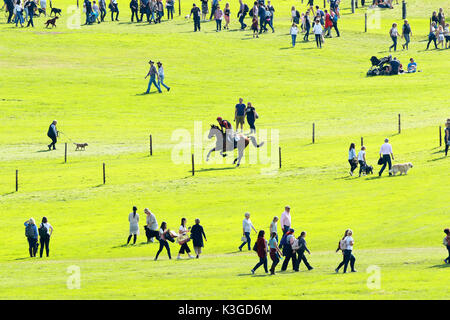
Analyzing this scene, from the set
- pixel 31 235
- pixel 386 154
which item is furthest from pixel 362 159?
pixel 31 235

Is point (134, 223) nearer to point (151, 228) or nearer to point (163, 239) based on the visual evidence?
point (151, 228)

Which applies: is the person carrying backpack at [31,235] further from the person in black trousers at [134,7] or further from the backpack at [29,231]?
the person in black trousers at [134,7]

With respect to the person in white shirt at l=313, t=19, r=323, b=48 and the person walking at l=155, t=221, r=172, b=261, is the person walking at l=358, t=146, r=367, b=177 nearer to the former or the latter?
the person walking at l=155, t=221, r=172, b=261

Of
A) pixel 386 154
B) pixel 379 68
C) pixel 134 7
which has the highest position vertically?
pixel 134 7

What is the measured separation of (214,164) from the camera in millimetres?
51844

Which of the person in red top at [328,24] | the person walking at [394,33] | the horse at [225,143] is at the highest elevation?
the person in red top at [328,24]

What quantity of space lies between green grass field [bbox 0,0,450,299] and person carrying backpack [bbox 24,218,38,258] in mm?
705

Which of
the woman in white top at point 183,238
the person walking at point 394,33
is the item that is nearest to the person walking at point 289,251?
the woman in white top at point 183,238

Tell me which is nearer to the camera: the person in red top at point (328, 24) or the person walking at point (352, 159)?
the person walking at point (352, 159)

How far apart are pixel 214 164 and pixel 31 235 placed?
16170mm

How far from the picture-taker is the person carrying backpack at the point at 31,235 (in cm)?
3734

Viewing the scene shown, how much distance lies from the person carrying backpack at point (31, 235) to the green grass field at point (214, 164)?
0.71 m

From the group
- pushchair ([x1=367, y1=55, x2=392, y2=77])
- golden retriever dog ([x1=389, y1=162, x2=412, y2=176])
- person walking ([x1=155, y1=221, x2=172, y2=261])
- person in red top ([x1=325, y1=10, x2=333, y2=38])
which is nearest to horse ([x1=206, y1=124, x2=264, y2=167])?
golden retriever dog ([x1=389, y1=162, x2=412, y2=176])

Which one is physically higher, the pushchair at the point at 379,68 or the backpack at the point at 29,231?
the pushchair at the point at 379,68
